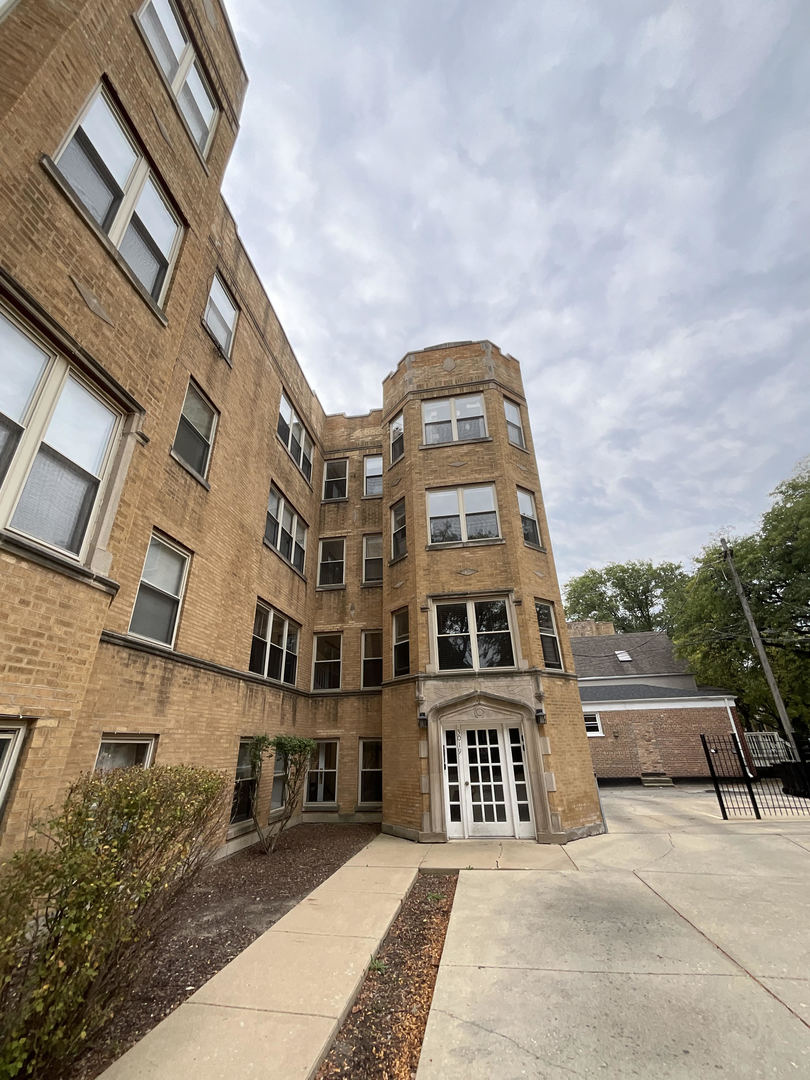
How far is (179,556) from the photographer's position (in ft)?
28.5

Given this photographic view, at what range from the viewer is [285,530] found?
1400 cm

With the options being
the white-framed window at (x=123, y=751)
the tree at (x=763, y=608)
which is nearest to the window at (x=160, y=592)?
the white-framed window at (x=123, y=751)

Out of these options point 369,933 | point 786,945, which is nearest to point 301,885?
point 369,933

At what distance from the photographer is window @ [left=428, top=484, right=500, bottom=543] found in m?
12.8

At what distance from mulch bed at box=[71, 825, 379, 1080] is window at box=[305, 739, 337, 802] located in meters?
2.15

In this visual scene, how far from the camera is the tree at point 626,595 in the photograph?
43750 millimetres

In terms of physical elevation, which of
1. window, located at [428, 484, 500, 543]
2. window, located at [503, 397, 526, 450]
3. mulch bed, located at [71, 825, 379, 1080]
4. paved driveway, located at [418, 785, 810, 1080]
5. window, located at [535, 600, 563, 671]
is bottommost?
paved driveway, located at [418, 785, 810, 1080]

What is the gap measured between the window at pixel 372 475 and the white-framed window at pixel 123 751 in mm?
11265

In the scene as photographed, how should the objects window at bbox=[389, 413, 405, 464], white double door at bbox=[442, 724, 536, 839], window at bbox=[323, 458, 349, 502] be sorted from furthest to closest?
window at bbox=[323, 458, 349, 502] → window at bbox=[389, 413, 405, 464] → white double door at bbox=[442, 724, 536, 839]

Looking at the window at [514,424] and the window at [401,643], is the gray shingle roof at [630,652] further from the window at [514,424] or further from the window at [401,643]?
the window at [401,643]

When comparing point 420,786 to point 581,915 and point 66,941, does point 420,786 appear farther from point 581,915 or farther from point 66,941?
point 66,941

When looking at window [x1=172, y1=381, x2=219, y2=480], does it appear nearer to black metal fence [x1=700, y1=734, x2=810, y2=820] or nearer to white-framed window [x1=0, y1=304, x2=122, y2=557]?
white-framed window [x1=0, y1=304, x2=122, y2=557]

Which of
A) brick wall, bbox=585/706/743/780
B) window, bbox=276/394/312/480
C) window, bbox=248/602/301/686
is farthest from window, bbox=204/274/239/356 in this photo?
brick wall, bbox=585/706/743/780

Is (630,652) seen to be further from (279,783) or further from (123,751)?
(123,751)
